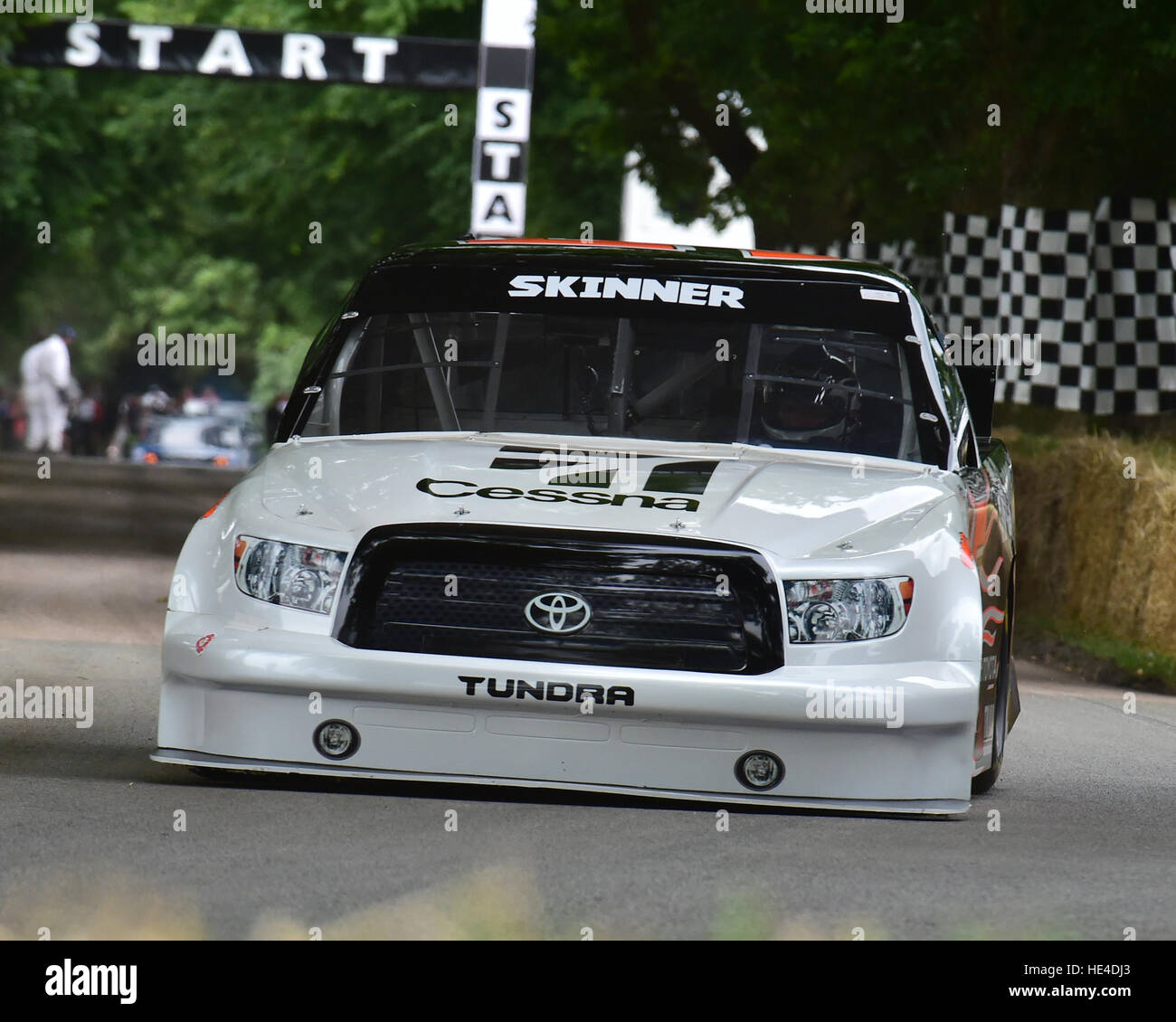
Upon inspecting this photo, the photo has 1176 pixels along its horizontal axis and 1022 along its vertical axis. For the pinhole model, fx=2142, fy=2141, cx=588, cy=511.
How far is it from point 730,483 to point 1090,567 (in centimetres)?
733

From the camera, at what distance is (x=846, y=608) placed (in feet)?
18.8

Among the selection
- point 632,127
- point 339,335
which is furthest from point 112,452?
point 339,335

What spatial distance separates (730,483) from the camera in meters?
6.13

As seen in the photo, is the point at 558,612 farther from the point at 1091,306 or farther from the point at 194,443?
the point at 194,443

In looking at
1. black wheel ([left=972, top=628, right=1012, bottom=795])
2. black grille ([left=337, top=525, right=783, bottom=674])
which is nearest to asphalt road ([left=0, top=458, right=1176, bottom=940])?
black wheel ([left=972, top=628, right=1012, bottom=795])

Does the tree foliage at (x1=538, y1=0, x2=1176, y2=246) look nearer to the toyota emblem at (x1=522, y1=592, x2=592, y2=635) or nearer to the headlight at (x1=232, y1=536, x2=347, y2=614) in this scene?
the toyota emblem at (x1=522, y1=592, x2=592, y2=635)

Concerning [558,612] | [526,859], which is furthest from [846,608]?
[526,859]

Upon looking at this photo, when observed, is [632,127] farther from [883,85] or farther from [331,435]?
[331,435]

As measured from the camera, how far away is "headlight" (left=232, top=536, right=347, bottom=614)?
19.0ft

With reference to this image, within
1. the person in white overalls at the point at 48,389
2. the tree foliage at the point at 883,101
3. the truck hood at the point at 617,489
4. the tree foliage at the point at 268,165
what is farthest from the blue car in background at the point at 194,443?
the truck hood at the point at 617,489

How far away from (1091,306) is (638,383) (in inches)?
373

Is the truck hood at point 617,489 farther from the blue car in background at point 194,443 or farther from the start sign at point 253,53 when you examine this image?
the blue car in background at point 194,443

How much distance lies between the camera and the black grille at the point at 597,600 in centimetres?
570

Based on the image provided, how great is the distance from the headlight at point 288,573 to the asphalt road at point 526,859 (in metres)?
0.60
